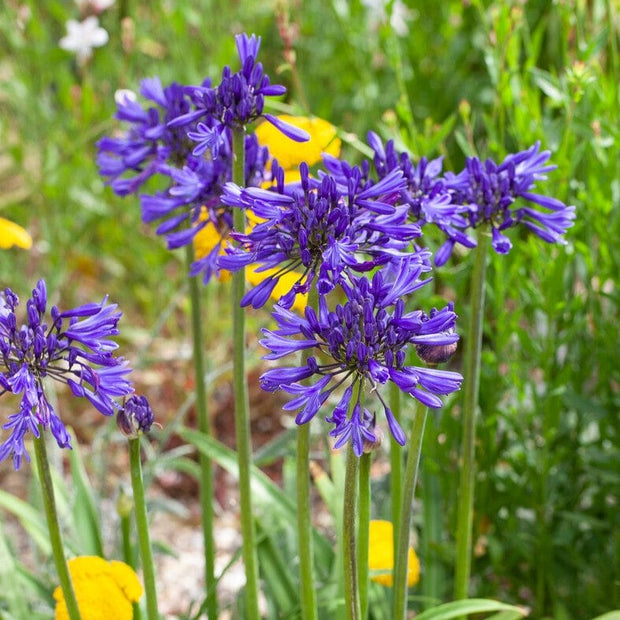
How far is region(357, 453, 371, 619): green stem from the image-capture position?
1.37m

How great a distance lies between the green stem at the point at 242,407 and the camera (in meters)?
1.46

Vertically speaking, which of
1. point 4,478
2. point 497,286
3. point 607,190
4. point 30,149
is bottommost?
point 4,478

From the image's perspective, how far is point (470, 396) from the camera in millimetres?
1680

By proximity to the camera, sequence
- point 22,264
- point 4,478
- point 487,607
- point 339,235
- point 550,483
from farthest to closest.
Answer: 1. point 22,264
2. point 4,478
3. point 550,483
4. point 487,607
5. point 339,235

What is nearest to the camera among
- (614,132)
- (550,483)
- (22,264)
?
(614,132)

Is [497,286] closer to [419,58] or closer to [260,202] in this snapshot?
[260,202]

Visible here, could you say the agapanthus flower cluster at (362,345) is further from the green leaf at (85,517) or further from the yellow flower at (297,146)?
the green leaf at (85,517)

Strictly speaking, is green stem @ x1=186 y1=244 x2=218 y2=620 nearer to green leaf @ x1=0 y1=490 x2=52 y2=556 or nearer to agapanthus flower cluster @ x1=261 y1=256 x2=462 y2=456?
green leaf @ x1=0 y1=490 x2=52 y2=556

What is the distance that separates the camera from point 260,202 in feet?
4.22

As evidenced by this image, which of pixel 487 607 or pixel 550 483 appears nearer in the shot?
pixel 487 607

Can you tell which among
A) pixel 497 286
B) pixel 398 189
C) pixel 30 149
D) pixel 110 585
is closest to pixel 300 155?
pixel 497 286

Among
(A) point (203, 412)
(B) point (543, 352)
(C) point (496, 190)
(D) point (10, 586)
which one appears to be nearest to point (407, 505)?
(C) point (496, 190)

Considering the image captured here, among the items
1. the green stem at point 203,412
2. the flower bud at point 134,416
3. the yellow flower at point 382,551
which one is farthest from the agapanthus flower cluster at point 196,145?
the yellow flower at point 382,551

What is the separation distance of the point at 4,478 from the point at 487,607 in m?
2.33
